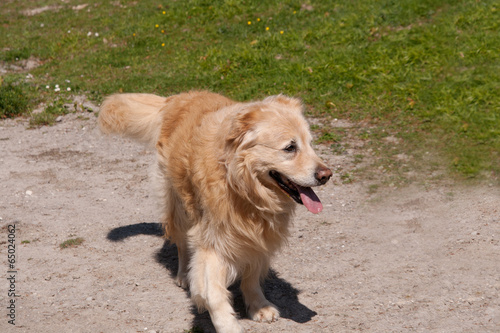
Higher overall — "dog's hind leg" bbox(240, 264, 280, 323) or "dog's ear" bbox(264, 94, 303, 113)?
"dog's ear" bbox(264, 94, 303, 113)

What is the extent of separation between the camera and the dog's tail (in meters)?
6.21

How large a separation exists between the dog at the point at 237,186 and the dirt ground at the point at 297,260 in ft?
1.54

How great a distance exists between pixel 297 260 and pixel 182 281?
3.93ft

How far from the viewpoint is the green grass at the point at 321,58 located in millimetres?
9008

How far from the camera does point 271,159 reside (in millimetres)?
4531

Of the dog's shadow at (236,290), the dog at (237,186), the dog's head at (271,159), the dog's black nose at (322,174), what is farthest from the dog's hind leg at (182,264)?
the dog's black nose at (322,174)

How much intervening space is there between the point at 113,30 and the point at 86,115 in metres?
4.07

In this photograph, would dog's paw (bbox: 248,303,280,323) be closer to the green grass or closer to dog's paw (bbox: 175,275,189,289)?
dog's paw (bbox: 175,275,189,289)

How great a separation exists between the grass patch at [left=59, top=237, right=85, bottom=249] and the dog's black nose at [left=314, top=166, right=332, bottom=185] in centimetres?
330

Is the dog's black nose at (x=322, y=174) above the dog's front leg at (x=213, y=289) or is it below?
above

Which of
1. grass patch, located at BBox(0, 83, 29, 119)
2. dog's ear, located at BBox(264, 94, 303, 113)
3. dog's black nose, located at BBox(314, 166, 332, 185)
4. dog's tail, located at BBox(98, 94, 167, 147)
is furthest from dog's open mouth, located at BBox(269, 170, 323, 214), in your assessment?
grass patch, located at BBox(0, 83, 29, 119)

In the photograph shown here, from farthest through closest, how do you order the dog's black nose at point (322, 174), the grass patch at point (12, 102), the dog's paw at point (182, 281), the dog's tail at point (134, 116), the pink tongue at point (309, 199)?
the grass patch at point (12, 102) < the dog's tail at point (134, 116) < the dog's paw at point (182, 281) < the pink tongue at point (309, 199) < the dog's black nose at point (322, 174)

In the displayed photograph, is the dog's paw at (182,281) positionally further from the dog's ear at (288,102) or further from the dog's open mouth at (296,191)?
the dog's ear at (288,102)

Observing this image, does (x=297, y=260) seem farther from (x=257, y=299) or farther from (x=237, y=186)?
(x=237, y=186)
